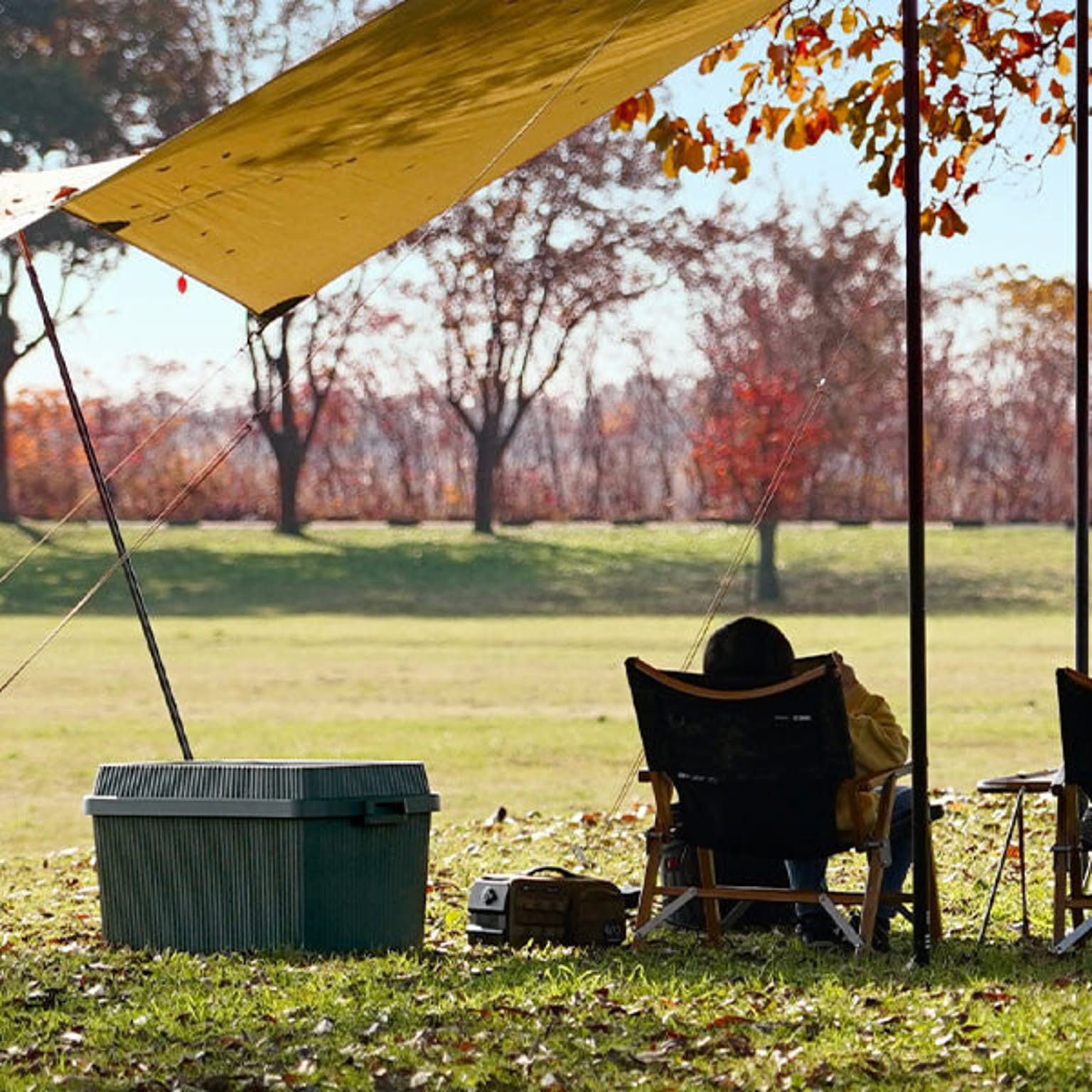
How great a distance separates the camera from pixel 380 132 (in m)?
6.21

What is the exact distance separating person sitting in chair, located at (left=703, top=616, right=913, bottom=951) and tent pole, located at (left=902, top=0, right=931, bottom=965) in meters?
0.24

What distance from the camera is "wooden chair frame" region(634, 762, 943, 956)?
539cm

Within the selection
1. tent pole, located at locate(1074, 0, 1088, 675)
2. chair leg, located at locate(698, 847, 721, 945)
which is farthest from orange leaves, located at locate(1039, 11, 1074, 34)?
chair leg, located at locate(698, 847, 721, 945)

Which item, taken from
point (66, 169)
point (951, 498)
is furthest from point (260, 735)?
point (951, 498)

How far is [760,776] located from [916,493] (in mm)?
804

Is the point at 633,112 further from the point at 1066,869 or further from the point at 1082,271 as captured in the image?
the point at 1066,869

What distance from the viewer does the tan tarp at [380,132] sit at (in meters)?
5.52

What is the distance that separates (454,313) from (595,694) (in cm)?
1584

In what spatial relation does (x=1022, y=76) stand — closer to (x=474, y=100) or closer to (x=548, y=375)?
(x=474, y=100)

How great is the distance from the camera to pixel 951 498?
33.9 m

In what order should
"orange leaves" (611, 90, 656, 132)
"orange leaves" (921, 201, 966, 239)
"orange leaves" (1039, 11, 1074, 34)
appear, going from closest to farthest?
"orange leaves" (611, 90, 656, 132)
"orange leaves" (921, 201, 966, 239)
"orange leaves" (1039, 11, 1074, 34)

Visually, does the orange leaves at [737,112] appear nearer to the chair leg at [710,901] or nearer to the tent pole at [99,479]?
the tent pole at [99,479]

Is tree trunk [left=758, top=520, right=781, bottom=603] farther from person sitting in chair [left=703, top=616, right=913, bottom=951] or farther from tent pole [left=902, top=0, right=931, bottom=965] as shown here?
tent pole [left=902, top=0, right=931, bottom=965]

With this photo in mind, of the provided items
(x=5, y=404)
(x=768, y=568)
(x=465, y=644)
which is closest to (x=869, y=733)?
(x=465, y=644)
